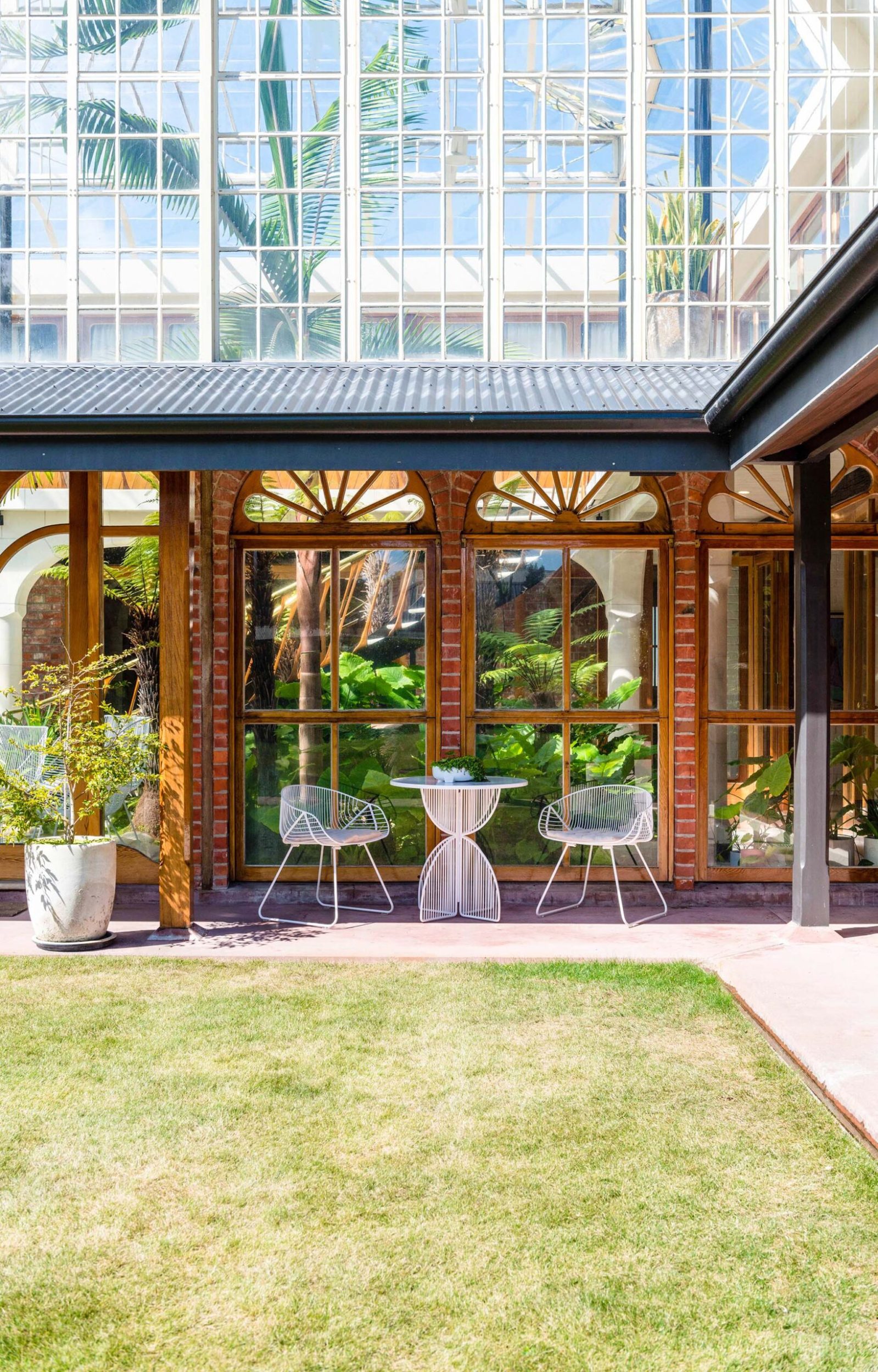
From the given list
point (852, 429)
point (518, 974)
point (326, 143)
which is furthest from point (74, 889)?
point (326, 143)

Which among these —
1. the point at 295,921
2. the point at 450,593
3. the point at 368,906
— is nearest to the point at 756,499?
the point at 450,593

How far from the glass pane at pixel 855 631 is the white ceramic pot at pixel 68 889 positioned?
16.2 ft

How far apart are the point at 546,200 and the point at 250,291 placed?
2123mm

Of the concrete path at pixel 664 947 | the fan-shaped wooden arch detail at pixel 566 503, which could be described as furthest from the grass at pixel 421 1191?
the fan-shaped wooden arch detail at pixel 566 503

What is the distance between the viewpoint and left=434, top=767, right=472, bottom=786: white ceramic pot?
6.99 metres

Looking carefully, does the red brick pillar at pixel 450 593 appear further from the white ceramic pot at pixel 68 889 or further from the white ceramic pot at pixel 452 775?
the white ceramic pot at pixel 68 889

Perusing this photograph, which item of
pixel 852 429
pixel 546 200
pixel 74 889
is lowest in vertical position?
pixel 74 889

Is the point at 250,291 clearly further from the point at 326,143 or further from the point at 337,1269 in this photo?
the point at 337,1269

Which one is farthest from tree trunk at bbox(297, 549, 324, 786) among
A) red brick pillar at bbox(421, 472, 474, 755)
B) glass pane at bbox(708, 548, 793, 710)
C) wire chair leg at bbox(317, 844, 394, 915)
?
glass pane at bbox(708, 548, 793, 710)

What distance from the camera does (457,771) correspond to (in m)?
7.00

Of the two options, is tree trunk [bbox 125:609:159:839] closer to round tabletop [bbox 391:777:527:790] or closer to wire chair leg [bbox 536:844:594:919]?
round tabletop [bbox 391:777:527:790]

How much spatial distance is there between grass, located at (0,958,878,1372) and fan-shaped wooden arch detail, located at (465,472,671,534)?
354 cm

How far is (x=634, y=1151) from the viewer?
3590 millimetres

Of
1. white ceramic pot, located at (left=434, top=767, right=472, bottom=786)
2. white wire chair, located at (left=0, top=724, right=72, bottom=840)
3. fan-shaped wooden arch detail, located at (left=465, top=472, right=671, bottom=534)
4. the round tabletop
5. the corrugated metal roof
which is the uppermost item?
the corrugated metal roof
